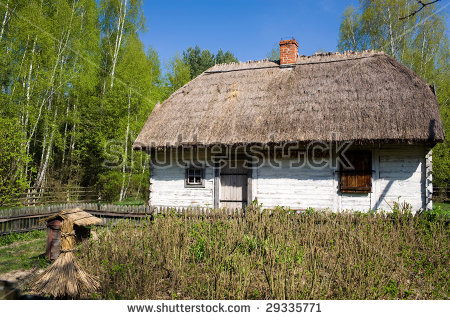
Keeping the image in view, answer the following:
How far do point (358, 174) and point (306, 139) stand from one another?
1.84 metres

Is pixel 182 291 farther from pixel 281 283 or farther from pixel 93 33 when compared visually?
pixel 93 33

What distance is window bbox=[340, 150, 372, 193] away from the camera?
9.13m

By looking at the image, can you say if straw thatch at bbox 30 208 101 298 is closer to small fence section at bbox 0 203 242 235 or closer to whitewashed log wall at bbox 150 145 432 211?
small fence section at bbox 0 203 242 235

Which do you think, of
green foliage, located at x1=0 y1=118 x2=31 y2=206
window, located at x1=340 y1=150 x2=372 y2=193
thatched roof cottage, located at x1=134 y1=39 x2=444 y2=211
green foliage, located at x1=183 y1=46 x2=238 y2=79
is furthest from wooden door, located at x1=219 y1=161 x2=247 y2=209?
green foliage, located at x1=183 y1=46 x2=238 y2=79

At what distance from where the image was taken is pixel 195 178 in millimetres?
10727

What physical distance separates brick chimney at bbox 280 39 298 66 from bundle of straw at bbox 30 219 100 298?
10.2m

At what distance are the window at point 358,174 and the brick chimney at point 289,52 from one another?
475 centimetres

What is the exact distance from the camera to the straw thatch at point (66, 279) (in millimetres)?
4203

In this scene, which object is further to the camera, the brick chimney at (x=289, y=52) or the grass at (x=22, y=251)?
the brick chimney at (x=289, y=52)

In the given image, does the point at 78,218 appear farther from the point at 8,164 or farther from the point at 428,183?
the point at 428,183

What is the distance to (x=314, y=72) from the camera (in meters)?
11.5

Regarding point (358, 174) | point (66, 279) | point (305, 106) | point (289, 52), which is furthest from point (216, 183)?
point (66, 279)

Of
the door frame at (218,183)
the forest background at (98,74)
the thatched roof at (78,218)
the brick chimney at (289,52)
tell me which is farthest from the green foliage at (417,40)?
the thatched roof at (78,218)

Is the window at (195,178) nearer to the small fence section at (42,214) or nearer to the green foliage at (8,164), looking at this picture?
the small fence section at (42,214)
